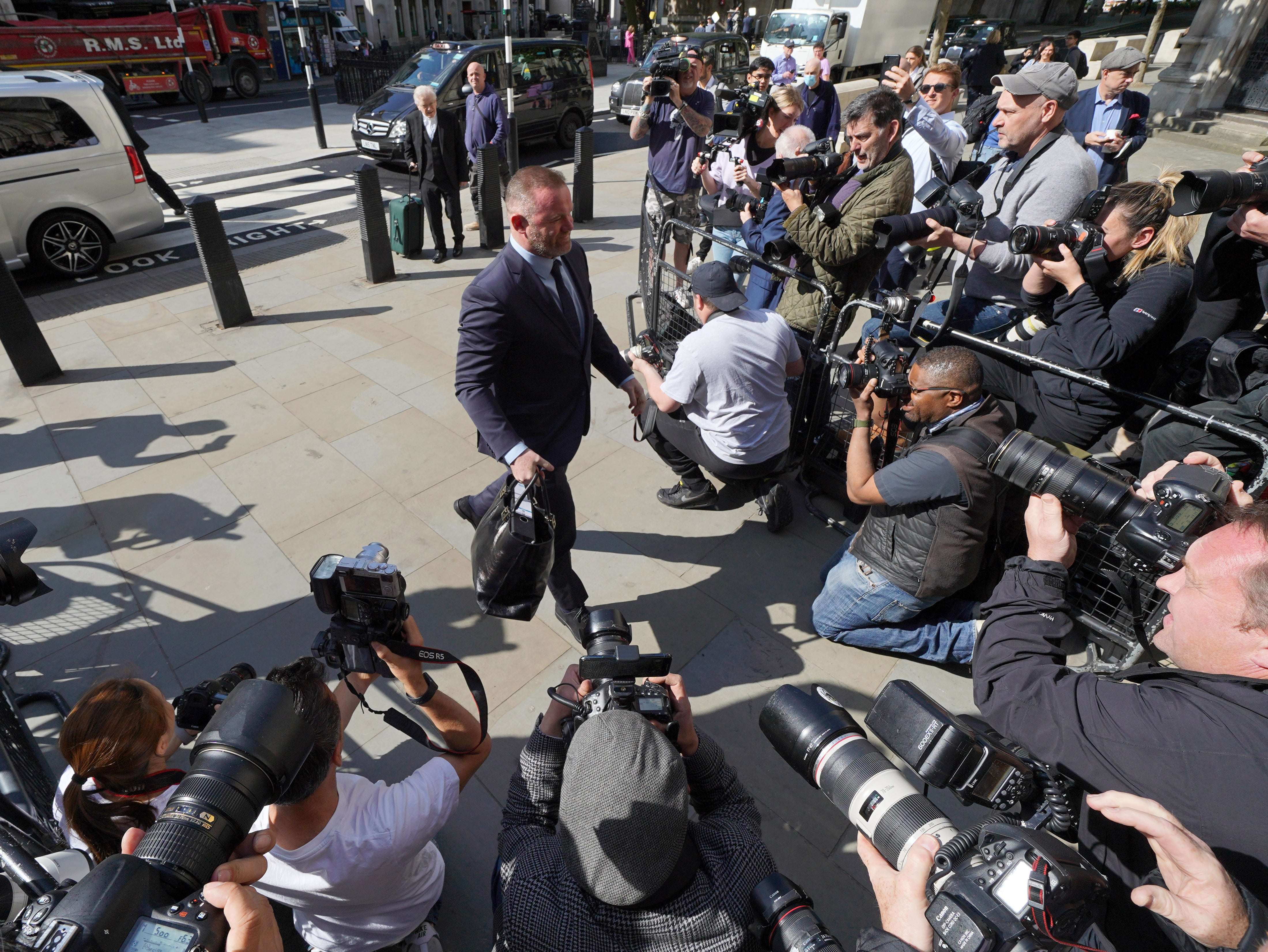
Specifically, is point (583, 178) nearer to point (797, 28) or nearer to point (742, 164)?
point (742, 164)

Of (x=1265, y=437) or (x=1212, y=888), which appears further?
(x=1265, y=437)

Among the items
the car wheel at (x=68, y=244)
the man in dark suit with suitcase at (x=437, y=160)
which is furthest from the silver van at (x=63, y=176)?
the man in dark suit with suitcase at (x=437, y=160)

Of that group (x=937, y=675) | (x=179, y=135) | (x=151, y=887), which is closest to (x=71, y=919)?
(x=151, y=887)

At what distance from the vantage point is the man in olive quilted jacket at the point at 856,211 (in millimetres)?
4023

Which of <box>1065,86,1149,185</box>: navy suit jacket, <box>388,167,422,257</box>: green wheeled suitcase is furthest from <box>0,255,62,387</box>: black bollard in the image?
<box>1065,86,1149,185</box>: navy suit jacket

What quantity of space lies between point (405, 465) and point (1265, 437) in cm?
455

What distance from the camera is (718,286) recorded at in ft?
11.4

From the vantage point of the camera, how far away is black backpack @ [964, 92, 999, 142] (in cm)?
760

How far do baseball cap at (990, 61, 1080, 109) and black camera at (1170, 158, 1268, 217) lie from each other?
133 cm

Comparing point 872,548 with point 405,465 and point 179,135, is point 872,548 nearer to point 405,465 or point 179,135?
point 405,465

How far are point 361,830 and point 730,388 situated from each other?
8.36ft

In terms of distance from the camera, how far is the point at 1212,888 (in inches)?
46.5

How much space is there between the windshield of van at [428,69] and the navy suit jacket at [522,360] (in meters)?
10.0

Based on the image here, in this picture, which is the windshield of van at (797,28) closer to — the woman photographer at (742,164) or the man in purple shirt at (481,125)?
the man in purple shirt at (481,125)
